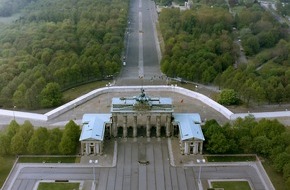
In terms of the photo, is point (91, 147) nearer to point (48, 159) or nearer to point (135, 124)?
point (48, 159)

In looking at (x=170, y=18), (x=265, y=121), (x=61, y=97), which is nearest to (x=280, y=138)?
(x=265, y=121)

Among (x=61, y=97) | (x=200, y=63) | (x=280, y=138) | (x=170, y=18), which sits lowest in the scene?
(x=280, y=138)

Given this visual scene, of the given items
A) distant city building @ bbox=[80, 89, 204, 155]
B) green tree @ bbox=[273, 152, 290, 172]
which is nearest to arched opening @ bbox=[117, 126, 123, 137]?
distant city building @ bbox=[80, 89, 204, 155]

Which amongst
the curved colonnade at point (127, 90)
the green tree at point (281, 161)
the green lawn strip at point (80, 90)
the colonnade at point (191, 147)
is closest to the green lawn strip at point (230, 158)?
the colonnade at point (191, 147)

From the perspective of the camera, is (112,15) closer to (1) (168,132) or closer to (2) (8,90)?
(2) (8,90)

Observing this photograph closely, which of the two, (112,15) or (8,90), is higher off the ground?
(112,15)

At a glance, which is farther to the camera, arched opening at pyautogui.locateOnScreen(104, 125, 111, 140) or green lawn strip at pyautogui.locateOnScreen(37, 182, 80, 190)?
arched opening at pyautogui.locateOnScreen(104, 125, 111, 140)

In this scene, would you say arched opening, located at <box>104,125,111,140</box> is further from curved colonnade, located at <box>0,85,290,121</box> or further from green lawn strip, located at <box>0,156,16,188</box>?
green lawn strip, located at <box>0,156,16,188</box>
